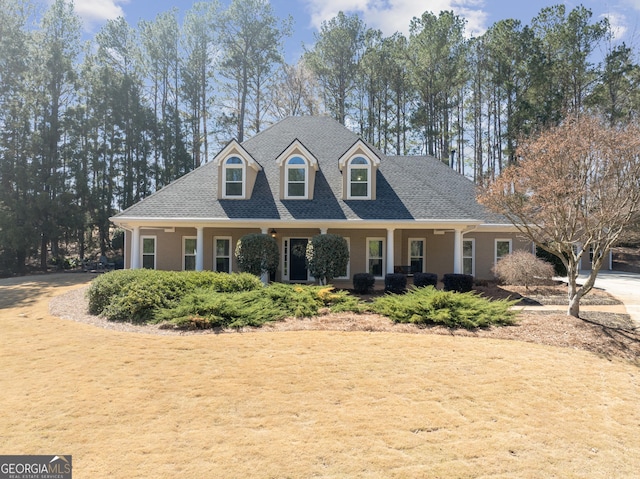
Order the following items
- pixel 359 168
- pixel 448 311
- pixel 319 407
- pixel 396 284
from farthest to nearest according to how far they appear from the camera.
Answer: pixel 359 168
pixel 396 284
pixel 448 311
pixel 319 407

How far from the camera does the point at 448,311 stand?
8883mm

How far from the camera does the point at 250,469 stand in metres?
3.46

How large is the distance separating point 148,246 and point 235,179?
5.59 metres

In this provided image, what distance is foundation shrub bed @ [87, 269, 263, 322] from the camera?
9305mm

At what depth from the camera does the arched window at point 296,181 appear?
15633mm

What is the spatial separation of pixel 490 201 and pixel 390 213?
15.1ft

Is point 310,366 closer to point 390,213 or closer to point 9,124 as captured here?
point 390,213

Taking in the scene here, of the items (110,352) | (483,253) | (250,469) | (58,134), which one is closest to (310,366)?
(250,469)

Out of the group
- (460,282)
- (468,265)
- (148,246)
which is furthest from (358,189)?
(148,246)

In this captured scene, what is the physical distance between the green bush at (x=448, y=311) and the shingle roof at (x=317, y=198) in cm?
559

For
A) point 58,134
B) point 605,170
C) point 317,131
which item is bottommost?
point 605,170

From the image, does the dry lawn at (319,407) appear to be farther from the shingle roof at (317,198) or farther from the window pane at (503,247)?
the window pane at (503,247)

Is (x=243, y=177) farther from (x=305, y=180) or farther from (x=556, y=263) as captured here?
(x=556, y=263)

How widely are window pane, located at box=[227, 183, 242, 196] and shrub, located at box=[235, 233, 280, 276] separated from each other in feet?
9.27
